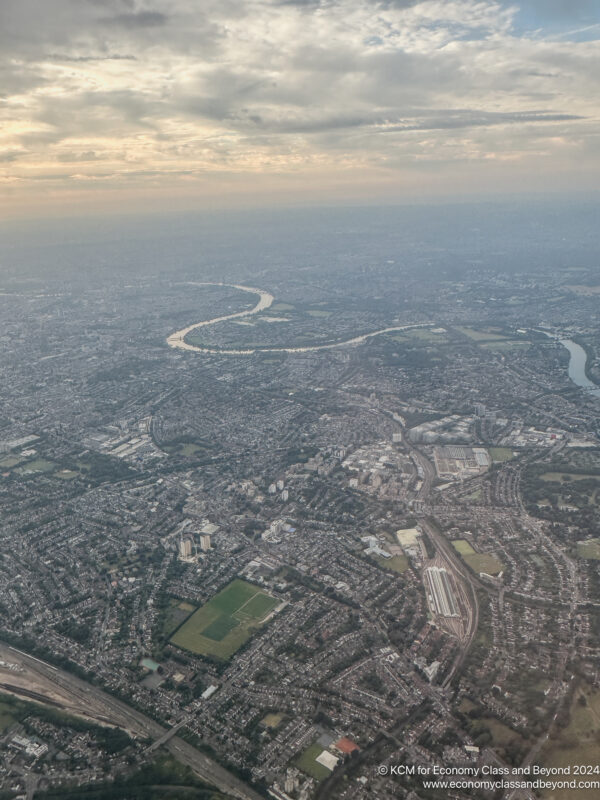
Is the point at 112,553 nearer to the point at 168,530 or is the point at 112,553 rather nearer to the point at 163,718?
the point at 168,530

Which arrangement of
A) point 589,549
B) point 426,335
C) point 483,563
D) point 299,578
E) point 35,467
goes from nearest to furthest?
point 299,578
point 483,563
point 589,549
point 35,467
point 426,335

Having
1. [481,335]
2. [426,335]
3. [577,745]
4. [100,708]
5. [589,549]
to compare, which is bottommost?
[100,708]

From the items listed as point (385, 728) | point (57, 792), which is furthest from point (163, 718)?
point (385, 728)

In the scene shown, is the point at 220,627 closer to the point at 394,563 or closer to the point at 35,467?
the point at 394,563

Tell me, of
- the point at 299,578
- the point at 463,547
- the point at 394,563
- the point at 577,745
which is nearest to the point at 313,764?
the point at 577,745

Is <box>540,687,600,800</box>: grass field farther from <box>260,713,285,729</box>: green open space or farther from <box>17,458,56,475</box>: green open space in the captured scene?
<box>17,458,56,475</box>: green open space

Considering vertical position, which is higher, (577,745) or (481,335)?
(481,335)
